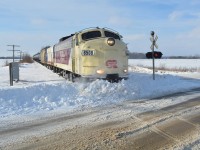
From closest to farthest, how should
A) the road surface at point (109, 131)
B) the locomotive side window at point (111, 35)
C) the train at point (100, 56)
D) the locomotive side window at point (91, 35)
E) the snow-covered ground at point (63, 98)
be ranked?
the road surface at point (109, 131), the snow-covered ground at point (63, 98), the train at point (100, 56), the locomotive side window at point (91, 35), the locomotive side window at point (111, 35)

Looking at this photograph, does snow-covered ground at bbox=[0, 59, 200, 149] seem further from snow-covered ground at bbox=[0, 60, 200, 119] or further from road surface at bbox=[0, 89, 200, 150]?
road surface at bbox=[0, 89, 200, 150]

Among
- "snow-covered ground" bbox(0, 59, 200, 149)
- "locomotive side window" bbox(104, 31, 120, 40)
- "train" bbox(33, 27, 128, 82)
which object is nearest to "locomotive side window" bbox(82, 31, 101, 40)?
"train" bbox(33, 27, 128, 82)

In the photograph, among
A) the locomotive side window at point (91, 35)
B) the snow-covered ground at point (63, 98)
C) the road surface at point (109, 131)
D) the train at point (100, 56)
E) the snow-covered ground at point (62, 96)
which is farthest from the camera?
the locomotive side window at point (91, 35)

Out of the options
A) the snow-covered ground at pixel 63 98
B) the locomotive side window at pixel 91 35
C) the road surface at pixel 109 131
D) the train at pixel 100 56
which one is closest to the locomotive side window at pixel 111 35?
the train at pixel 100 56

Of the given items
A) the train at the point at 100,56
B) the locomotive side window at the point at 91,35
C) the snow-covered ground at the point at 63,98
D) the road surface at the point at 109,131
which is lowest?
the road surface at the point at 109,131

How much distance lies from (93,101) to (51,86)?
2.43 m

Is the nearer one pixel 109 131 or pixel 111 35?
pixel 109 131

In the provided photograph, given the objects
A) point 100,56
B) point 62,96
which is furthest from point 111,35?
point 62,96

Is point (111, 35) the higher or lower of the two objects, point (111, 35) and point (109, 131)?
the higher

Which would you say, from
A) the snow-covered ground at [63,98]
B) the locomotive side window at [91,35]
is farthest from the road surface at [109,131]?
the locomotive side window at [91,35]

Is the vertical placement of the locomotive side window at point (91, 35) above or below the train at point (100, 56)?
above

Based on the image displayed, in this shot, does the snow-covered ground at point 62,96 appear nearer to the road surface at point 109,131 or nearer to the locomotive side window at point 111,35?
the road surface at point 109,131

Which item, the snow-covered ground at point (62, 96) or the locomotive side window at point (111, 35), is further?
the locomotive side window at point (111, 35)

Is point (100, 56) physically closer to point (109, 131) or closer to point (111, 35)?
point (111, 35)
